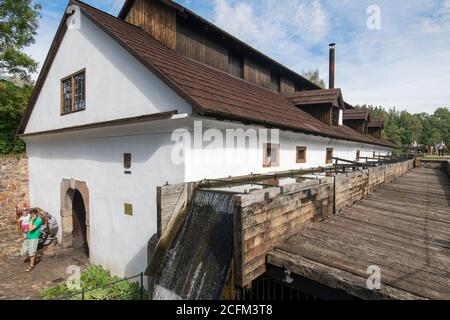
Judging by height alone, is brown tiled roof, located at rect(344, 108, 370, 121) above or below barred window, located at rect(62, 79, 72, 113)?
above

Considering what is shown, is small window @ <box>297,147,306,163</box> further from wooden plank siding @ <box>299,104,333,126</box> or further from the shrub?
the shrub

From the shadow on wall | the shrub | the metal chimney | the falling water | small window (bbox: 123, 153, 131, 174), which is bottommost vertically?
the shrub

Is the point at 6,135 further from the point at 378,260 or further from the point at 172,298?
the point at 378,260

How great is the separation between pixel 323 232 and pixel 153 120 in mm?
4637

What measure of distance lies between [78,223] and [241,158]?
853 centimetres

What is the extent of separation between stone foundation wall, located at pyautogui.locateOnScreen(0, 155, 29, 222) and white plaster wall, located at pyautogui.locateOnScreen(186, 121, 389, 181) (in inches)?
472

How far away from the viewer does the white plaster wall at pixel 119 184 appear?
6.73 meters

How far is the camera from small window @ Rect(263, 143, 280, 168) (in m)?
8.52

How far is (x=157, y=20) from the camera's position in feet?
32.2

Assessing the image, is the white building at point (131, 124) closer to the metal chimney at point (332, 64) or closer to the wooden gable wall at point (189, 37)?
the wooden gable wall at point (189, 37)

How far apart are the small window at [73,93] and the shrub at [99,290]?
5.78m

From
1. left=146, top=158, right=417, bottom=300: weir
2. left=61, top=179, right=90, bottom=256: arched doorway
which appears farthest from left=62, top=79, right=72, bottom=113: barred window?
left=146, top=158, right=417, bottom=300: weir

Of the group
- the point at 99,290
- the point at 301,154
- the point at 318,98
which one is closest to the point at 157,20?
the point at 301,154
